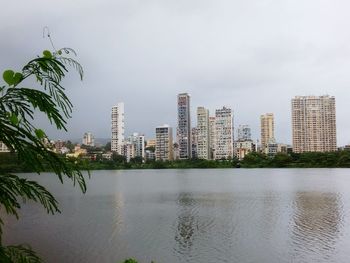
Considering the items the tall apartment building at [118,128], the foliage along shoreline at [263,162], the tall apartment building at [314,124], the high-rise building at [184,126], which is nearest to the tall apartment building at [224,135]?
the high-rise building at [184,126]

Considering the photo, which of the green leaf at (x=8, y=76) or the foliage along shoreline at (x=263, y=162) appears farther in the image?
the foliage along shoreline at (x=263, y=162)

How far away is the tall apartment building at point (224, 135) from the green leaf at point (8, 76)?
111817 millimetres

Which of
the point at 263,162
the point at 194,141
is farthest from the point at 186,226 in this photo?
the point at 194,141

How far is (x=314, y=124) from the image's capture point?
111 metres

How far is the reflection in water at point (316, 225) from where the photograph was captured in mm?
14828

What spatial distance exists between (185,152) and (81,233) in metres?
100

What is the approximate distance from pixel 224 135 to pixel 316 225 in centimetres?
9736

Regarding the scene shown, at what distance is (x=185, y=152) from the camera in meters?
118

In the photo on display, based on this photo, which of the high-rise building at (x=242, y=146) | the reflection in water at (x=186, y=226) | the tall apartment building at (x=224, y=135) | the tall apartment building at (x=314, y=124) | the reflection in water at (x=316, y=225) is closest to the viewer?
the reflection in water at (x=316, y=225)

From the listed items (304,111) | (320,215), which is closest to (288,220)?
(320,215)

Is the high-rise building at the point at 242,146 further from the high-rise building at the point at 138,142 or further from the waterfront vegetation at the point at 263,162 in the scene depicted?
the high-rise building at the point at 138,142

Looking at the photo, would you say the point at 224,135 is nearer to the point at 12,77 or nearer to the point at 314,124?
the point at 314,124

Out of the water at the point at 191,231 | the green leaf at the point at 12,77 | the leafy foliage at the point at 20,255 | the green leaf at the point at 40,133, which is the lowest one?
the water at the point at 191,231

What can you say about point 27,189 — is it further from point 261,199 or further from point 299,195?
point 299,195
